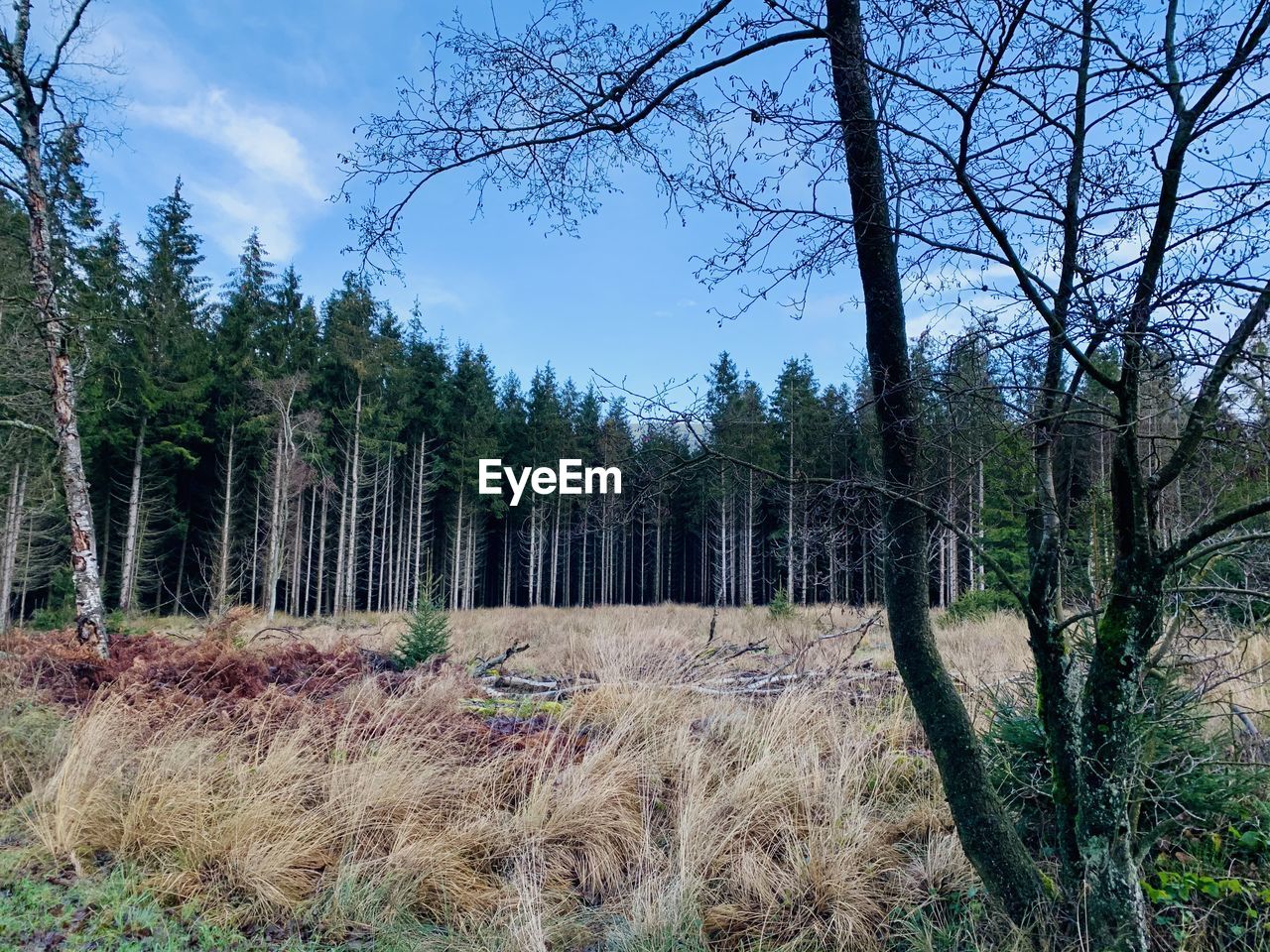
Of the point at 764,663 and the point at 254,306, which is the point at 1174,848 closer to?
the point at 764,663

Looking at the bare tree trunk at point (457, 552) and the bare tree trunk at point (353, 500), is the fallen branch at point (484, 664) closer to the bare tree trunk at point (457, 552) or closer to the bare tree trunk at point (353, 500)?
the bare tree trunk at point (353, 500)

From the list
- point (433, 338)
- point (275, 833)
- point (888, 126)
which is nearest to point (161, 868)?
point (275, 833)

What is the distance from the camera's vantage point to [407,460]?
3108 cm

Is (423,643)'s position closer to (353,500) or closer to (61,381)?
(61,381)

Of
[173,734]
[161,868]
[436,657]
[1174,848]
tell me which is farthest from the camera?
[436,657]

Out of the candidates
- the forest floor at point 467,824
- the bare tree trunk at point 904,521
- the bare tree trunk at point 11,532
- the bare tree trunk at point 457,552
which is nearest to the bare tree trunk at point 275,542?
the bare tree trunk at point 11,532

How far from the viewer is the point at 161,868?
3.23 metres

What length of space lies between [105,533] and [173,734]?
80.2 ft

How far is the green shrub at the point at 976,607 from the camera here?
40.2 ft

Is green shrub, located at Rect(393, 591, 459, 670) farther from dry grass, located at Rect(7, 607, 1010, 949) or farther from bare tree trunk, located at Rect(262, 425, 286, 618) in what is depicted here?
bare tree trunk, located at Rect(262, 425, 286, 618)

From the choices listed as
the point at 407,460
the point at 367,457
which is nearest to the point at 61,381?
the point at 367,457

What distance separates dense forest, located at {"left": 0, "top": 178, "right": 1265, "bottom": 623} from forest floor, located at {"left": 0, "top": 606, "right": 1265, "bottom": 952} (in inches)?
47.7

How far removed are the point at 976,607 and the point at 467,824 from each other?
1210cm

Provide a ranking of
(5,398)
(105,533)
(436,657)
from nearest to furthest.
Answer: (5,398), (436,657), (105,533)
